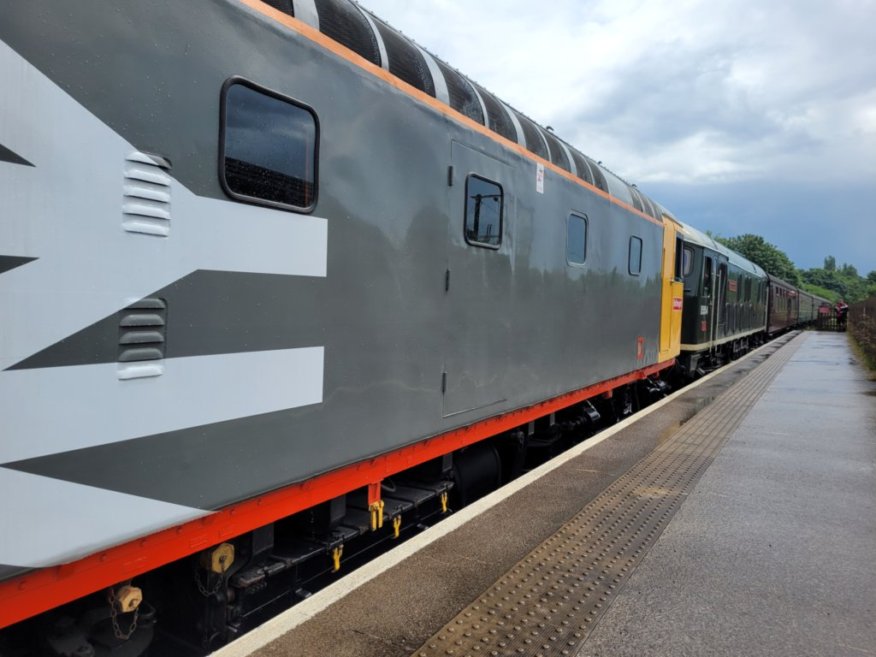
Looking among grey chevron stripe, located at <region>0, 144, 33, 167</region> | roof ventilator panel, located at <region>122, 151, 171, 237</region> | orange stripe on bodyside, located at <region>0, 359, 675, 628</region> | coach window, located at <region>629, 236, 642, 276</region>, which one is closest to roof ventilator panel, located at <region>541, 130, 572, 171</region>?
coach window, located at <region>629, 236, 642, 276</region>

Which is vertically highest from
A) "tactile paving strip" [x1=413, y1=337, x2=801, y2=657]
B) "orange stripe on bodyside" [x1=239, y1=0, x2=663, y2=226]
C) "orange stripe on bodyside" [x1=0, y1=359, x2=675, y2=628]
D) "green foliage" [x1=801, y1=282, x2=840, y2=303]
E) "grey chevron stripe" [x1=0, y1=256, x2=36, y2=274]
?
"green foliage" [x1=801, y1=282, x2=840, y2=303]

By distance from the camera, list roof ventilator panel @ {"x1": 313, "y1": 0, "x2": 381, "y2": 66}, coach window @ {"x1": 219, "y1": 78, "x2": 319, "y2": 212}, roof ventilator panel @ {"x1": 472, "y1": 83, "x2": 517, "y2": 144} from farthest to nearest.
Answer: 1. roof ventilator panel @ {"x1": 472, "y1": 83, "x2": 517, "y2": 144}
2. roof ventilator panel @ {"x1": 313, "y1": 0, "x2": 381, "y2": 66}
3. coach window @ {"x1": 219, "y1": 78, "x2": 319, "y2": 212}

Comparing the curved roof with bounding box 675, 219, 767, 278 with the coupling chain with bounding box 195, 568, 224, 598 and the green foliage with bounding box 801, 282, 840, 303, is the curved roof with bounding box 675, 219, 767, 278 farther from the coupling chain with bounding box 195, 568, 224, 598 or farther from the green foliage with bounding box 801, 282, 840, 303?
the green foliage with bounding box 801, 282, 840, 303

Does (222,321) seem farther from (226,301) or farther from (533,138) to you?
(533,138)

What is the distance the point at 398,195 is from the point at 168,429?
6.03 feet

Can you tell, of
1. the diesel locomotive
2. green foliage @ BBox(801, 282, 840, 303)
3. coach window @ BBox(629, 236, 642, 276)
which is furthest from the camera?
green foliage @ BBox(801, 282, 840, 303)

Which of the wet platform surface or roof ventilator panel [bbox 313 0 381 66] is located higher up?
roof ventilator panel [bbox 313 0 381 66]

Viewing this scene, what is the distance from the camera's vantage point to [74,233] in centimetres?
194

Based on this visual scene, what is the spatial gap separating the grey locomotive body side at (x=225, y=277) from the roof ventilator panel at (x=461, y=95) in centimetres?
Result: 19

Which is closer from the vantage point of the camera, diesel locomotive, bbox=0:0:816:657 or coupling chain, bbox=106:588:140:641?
diesel locomotive, bbox=0:0:816:657

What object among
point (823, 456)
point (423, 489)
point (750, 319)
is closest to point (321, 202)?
point (423, 489)

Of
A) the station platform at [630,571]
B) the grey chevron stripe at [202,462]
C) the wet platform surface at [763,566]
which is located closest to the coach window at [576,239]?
the station platform at [630,571]

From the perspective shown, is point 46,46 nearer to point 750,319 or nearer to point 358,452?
point 358,452

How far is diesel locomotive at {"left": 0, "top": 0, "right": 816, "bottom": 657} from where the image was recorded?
1.89 meters
